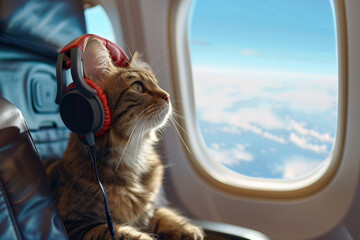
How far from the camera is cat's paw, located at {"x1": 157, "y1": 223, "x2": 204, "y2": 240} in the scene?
837mm

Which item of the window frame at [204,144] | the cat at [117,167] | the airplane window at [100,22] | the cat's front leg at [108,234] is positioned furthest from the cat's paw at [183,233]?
the airplane window at [100,22]

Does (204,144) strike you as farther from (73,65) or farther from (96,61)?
(73,65)

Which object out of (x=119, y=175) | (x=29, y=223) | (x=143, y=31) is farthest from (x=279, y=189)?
(x=29, y=223)

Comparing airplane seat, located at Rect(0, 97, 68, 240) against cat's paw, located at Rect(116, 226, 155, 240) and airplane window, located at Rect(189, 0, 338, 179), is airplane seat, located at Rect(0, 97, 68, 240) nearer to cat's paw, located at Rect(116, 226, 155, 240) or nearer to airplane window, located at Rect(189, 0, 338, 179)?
cat's paw, located at Rect(116, 226, 155, 240)

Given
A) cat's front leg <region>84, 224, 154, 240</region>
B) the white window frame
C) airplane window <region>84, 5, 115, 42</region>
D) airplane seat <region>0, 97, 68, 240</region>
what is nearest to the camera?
airplane seat <region>0, 97, 68, 240</region>

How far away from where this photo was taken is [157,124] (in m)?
0.81

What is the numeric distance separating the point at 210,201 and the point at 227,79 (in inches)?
22.4

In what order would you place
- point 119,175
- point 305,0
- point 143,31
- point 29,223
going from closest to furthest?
point 29,223 < point 119,175 < point 305,0 < point 143,31

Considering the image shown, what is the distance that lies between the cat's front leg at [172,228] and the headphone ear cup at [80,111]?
434mm

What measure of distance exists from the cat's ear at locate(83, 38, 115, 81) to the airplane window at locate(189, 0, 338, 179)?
21.2 inches

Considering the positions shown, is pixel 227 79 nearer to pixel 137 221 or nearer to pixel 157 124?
pixel 157 124

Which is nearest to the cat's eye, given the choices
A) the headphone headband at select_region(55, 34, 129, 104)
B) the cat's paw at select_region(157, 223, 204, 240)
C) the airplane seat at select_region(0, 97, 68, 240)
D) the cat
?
the cat

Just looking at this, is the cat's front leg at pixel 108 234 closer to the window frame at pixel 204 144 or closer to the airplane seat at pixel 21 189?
the airplane seat at pixel 21 189

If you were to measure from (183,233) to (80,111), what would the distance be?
48 cm
